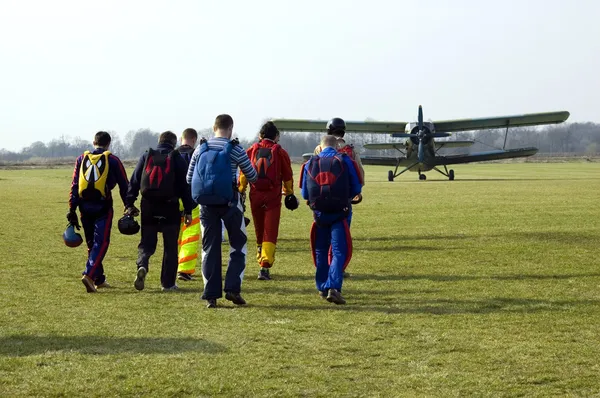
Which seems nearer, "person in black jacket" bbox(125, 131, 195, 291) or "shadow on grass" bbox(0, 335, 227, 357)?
"shadow on grass" bbox(0, 335, 227, 357)

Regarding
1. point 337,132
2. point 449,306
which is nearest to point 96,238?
point 337,132

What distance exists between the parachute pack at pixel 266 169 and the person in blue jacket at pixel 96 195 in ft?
5.01

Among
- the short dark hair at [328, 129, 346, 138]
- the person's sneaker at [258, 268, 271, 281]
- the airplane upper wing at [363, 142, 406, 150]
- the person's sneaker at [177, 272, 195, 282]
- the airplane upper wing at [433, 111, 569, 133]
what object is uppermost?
the airplane upper wing at [433, 111, 569, 133]

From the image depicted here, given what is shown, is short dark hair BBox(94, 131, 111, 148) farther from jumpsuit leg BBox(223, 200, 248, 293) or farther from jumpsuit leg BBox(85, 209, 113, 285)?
jumpsuit leg BBox(223, 200, 248, 293)

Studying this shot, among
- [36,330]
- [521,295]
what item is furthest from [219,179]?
[521,295]

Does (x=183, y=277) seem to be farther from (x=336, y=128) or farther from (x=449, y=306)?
(x=449, y=306)

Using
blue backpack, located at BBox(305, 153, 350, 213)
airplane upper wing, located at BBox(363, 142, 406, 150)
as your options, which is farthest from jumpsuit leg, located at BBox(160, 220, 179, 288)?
airplane upper wing, located at BBox(363, 142, 406, 150)

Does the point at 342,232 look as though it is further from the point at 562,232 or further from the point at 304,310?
the point at 562,232

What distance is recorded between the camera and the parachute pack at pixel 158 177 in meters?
8.53

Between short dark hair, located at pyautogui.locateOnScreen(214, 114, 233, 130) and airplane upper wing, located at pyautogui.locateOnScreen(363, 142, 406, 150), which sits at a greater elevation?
short dark hair, located at pyautogui.locateOnScreen(214, 114, 233, 130)

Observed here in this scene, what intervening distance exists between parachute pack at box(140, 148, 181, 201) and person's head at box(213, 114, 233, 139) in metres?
0.91

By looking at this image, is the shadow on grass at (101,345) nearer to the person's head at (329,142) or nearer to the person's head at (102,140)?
the person's head at (329,142)

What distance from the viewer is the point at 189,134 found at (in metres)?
10.2

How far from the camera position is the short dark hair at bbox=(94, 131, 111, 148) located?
29.4ft
